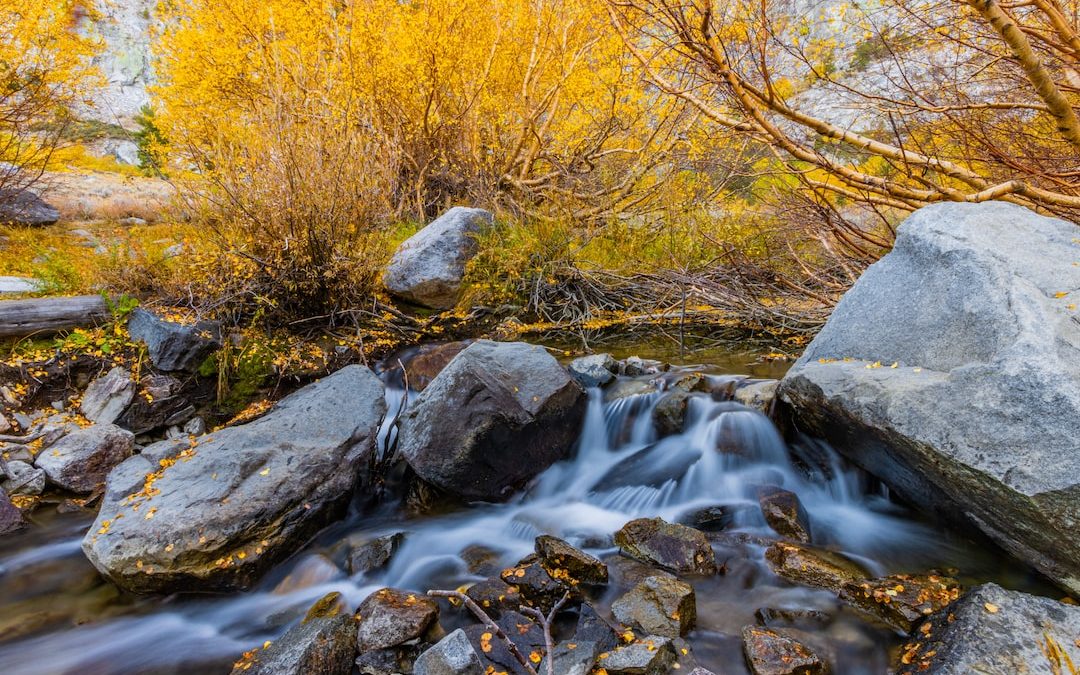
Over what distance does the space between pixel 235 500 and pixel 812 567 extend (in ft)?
9.87

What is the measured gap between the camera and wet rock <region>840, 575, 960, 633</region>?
2240 millimetres

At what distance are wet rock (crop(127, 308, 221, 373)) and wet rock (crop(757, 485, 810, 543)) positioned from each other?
4.38 meters

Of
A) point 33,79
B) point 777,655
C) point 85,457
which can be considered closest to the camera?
point 777,655

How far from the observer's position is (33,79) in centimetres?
795

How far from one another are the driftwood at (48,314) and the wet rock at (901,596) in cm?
575

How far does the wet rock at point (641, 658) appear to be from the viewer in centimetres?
199

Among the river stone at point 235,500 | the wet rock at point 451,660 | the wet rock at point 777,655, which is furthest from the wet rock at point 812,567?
the river stone at point 235,500

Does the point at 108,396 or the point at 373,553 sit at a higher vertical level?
the point at 108,396

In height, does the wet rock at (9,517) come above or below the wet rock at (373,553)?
below

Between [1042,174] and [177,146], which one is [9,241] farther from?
[1042,174]

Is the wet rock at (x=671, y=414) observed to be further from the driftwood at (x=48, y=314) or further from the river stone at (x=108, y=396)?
the driftwood at (x=48, y=314)

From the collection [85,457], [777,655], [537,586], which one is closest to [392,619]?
[537,586]

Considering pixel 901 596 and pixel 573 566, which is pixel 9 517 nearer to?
pixel 573 566

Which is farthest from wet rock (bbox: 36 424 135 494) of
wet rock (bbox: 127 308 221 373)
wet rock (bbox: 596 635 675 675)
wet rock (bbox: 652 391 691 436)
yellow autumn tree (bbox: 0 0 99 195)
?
yellow autumn tree (bbox: 0 0 99 195)
